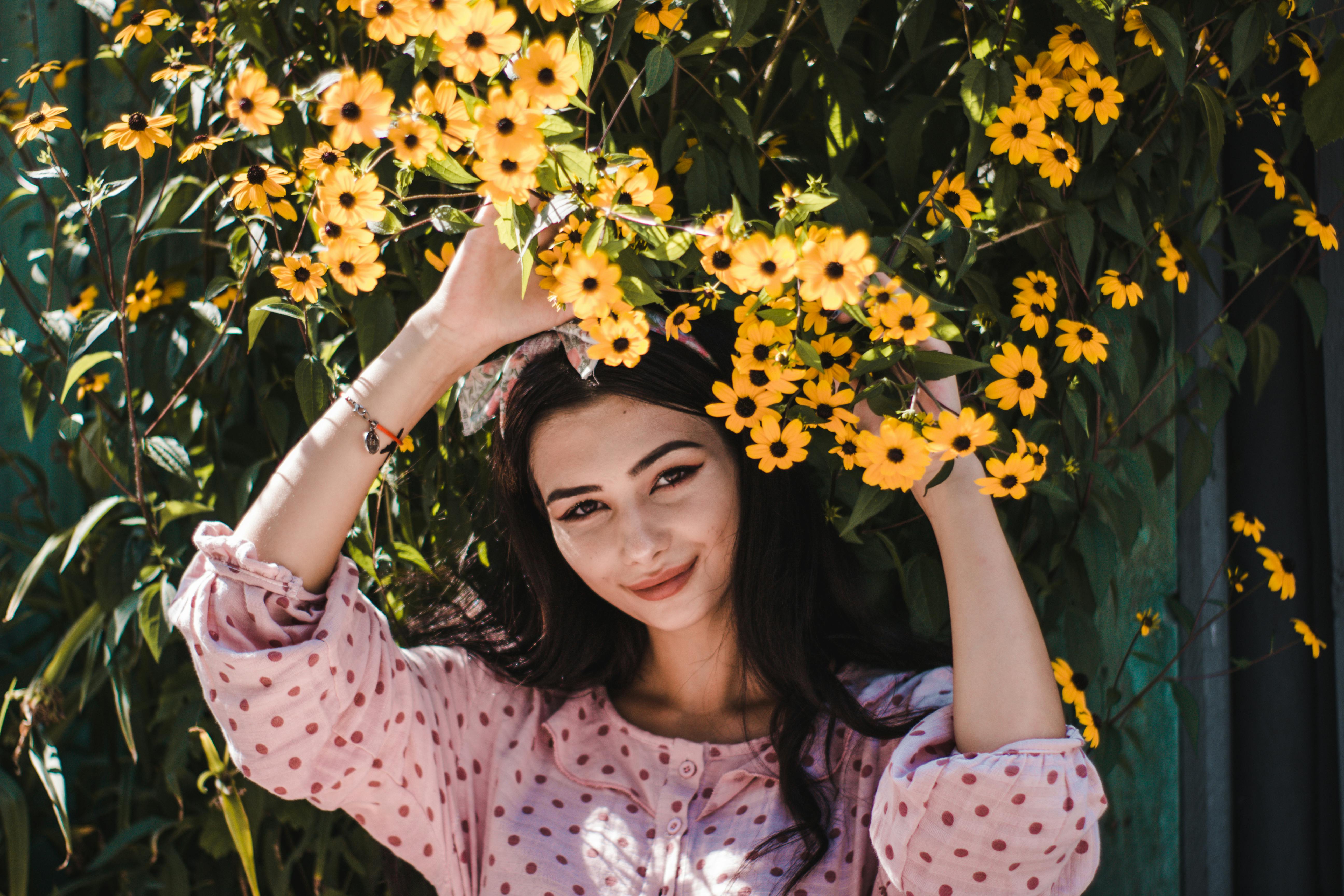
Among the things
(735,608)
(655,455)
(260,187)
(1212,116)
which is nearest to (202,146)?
(260,187)

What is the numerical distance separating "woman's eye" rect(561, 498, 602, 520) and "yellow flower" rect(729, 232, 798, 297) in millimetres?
443

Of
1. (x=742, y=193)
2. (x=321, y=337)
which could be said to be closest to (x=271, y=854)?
(x=321, y=337)

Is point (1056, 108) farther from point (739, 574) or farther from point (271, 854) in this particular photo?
point (271, 854)

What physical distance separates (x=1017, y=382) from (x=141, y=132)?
2.93ft

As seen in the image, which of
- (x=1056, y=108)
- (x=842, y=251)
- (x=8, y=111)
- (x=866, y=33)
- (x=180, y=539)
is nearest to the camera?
(x=842, y=251)

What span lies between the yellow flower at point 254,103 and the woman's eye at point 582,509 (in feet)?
1.59

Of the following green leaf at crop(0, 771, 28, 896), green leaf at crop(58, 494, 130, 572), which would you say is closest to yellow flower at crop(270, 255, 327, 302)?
green leaf at crop(58, 494, 130, 572)

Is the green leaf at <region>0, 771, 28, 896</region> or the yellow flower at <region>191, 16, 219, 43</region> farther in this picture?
the green leaf at <region>0, 771, 28, 896</region>

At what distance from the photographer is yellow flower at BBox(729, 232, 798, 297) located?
0.76 meters

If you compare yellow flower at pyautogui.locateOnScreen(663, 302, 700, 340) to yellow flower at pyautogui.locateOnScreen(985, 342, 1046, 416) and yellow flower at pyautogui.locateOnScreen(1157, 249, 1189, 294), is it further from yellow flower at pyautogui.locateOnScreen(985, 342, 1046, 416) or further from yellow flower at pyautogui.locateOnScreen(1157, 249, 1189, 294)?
yellow flower at pyautogui.locateOnScreen(1157, 249, 1189, 294)

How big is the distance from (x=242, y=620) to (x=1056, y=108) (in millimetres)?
972

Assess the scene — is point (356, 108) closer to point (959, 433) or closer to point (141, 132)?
point (141, 132)

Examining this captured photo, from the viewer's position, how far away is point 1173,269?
3.82ft

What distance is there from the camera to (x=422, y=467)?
1362 mm
